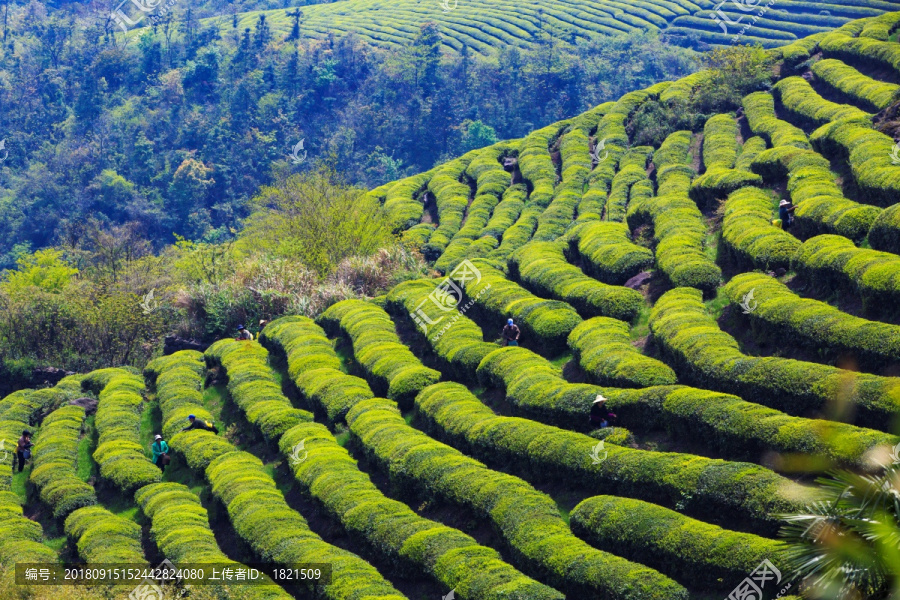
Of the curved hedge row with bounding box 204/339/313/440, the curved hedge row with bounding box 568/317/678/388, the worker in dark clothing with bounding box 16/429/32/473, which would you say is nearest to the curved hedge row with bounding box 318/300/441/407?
the curved hedge row with bounding box 204/339/313/440

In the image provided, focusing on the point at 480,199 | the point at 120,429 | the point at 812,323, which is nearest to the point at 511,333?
the point at 812,323

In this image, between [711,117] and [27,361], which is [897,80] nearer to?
[711,117]

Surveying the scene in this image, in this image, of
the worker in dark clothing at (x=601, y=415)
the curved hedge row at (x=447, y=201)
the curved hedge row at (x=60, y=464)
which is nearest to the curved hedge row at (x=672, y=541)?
the worker in dark clothing at (x=601, y=415)

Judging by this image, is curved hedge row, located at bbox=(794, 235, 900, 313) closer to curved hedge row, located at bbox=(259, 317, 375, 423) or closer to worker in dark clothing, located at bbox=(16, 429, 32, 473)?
curved hedge row, located at bbox=(259, 317, 375, 423)

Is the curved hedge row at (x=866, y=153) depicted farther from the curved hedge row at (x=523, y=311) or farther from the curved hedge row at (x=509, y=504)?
the curved hedge row at (x=509, y=504)

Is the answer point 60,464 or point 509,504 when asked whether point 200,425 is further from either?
point 509,504
